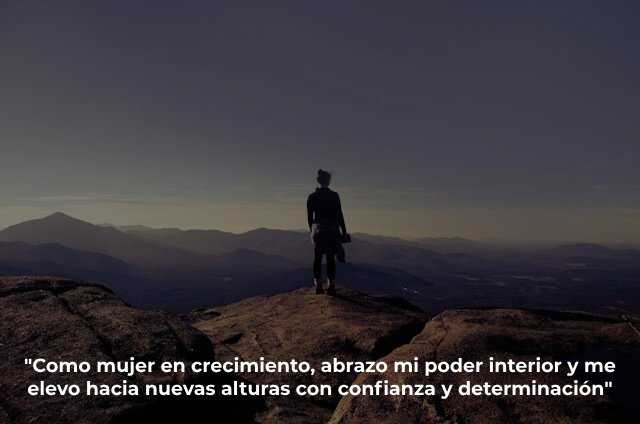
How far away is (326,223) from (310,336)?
6723 millimetres

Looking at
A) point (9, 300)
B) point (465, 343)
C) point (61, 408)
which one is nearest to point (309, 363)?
point (465, 343)

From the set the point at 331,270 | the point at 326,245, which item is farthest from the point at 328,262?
the point at 326,245

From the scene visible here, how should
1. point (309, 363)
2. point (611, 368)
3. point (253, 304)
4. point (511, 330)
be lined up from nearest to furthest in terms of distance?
point (611, 368) < point (511, 330) < point (309, 363) < point (253, 304)

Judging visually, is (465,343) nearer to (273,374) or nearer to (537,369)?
(537,369)

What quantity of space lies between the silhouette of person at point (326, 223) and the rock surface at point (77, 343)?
8533 mm

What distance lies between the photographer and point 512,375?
7.24m

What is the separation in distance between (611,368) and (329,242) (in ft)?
37.8

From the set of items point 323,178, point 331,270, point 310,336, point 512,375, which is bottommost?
point 310,336

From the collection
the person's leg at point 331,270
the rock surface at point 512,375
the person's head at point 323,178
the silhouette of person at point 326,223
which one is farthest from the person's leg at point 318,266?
the rock surface at point 512,375

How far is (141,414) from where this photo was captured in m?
6.31

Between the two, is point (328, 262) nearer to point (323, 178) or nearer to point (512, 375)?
point (323, 178)

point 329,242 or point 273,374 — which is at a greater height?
point 329,242

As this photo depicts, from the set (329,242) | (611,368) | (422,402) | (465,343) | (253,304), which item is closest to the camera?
(422,402)

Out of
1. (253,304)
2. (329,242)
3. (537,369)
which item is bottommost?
(253,304)
